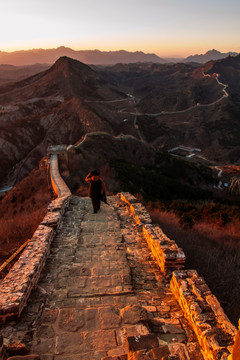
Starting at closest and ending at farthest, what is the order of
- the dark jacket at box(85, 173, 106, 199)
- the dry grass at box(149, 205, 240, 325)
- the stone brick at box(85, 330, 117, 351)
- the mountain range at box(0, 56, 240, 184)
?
1. the stone brick at box(85, 330, 117, 351)
2. the dry grass at box(149, 205, 240, 325)
3. the dark jacket at box(85, 173, 106, 199)
4. the mountain range at box(0, 56, 240, 184)

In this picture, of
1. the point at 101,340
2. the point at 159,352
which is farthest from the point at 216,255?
the point at 159,352

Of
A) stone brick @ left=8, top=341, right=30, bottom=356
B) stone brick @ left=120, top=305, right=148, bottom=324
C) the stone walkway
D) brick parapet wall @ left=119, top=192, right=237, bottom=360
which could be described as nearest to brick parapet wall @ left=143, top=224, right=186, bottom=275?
brick parapet wall @ left=119, top=192, right=237, bottom=360

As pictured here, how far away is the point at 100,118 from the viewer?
178ft

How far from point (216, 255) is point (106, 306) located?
4192 mm

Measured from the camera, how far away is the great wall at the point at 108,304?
3115mm

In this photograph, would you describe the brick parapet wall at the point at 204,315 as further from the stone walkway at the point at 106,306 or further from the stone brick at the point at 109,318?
the stone brick at the point at 109,318

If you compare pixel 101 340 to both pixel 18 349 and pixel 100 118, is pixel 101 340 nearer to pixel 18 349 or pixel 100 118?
pixel 18 349

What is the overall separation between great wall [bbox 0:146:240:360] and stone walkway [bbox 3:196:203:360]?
1cm

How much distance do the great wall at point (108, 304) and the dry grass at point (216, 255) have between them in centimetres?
107

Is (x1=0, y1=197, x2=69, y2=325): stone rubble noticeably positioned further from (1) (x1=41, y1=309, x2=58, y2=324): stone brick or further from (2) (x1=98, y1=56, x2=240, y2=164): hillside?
(2) (x1=98, y1=56, x2=240, y2=164): hillside

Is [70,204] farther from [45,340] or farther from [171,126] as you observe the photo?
[171,126]

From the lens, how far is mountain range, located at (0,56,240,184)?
161 ft

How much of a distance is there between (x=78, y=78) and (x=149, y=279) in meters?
91.8

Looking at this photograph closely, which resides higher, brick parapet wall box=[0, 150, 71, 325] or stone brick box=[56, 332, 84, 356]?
brick parapet wall box=[0, 150, 71, 325]
